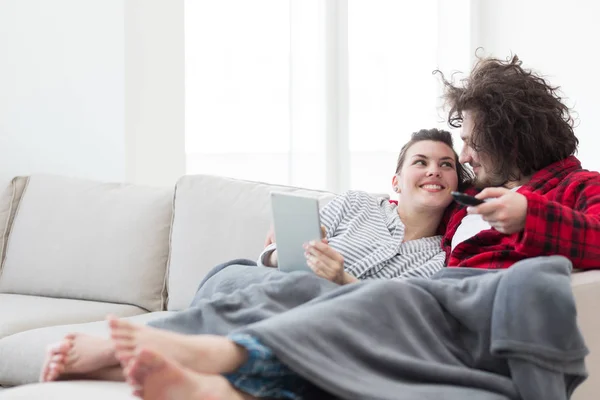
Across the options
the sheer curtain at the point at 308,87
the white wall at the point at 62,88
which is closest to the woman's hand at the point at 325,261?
the white wall at the point at 62,88

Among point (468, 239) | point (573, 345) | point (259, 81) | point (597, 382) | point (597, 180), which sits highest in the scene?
point (259, 81)

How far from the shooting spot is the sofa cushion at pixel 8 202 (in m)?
2.96

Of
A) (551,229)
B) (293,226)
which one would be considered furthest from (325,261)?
(551,229)

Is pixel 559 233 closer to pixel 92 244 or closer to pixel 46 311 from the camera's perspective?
pixel 46 311

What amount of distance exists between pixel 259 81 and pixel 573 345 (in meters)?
3.14

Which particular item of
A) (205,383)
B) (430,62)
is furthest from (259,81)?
(205,383)

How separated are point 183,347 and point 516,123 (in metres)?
1.17

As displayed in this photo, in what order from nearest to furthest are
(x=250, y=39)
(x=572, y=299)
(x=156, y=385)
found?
(x=156, y=385), (x=572, y=299), (x=250, y=39)

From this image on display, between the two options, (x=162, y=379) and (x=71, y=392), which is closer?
(x=162, y=379)

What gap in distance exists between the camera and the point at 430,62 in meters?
5.23

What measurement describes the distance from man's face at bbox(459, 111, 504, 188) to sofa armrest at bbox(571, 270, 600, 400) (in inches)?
20.2

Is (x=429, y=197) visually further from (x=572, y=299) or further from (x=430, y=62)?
(x=430, y=62)

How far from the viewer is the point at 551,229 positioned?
1.72m

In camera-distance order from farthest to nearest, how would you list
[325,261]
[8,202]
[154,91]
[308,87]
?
[308,87] → [154,91] → [8,202] → [325,261]
